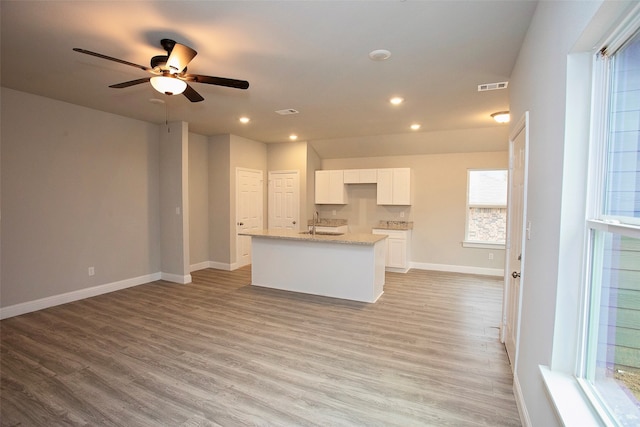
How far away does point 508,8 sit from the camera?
6.76 feet

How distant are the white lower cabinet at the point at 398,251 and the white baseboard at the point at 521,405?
12.5ft

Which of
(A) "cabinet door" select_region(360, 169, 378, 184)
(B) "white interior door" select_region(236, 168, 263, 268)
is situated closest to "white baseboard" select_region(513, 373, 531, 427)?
(A) "cabinet door" select_region(360, 169, 378, 184)

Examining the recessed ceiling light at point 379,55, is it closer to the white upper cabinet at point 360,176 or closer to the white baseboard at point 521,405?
the white baseboard at point 521,405

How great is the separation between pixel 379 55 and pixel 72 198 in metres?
4.55

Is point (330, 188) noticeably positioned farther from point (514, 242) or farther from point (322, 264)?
point (514, 242)

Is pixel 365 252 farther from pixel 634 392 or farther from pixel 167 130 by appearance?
pixel 167 130

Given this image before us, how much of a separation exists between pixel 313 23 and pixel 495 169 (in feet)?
16.7

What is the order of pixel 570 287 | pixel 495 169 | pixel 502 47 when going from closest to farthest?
1. pixel 570 287
2. pixel 502 47
3. pixel 495 169

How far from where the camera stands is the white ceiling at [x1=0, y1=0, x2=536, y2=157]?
2135mm

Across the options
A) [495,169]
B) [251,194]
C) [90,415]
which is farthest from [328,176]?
[90,415]

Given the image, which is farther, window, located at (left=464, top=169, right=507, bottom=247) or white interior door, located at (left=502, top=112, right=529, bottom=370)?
window, located at (left=464, top=169, right=507, bottom=247)

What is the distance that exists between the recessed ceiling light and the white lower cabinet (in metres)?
4.00

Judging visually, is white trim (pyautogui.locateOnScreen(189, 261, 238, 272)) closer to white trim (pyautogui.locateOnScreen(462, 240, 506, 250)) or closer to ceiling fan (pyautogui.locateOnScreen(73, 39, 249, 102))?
ceiling fan (pyautogui.locateOnScreen(73, 39, 249, 102))

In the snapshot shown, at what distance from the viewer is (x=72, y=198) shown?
4328mm
